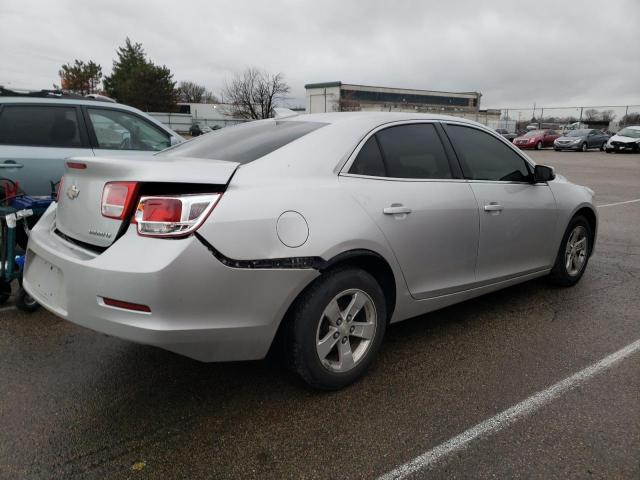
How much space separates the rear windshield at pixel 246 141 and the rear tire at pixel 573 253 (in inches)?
109

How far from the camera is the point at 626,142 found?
2872cm

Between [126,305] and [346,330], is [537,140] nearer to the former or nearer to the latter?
[346,330]

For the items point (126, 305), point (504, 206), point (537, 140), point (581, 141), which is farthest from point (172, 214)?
point (537, 140)

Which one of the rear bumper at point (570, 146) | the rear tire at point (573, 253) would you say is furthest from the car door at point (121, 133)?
the rear bumper at point (570, 146)

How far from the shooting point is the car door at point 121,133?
18.0ft

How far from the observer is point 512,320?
396cm

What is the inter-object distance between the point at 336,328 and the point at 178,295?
2.99 feet

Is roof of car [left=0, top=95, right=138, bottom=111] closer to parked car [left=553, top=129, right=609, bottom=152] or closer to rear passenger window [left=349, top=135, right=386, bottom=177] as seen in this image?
rear passenger window [left=349, top=135, right=386, bottom=177]

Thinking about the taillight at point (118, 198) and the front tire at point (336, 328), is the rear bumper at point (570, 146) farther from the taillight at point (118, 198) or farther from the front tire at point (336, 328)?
the taillight at point (118, 198)

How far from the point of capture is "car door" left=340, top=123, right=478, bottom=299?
2922 mm

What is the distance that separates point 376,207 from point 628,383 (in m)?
1.82

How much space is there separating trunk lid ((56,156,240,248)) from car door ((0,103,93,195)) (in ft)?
8.78

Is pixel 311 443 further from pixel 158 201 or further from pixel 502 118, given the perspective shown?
pixel 502 118

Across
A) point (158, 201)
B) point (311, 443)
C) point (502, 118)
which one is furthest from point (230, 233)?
point (502, 118)
